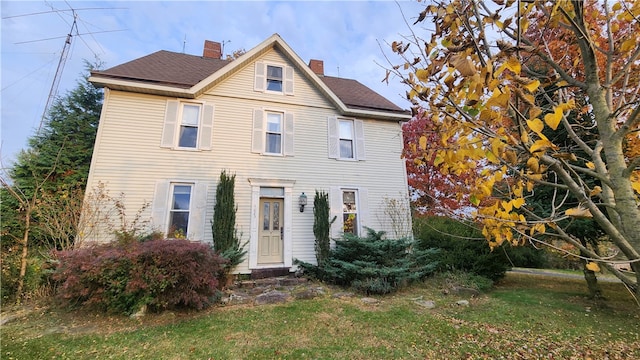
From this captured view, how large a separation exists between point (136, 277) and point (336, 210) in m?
6.00

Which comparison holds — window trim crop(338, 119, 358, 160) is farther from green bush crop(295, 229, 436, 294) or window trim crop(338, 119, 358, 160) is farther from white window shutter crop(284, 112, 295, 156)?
green bush crop(295, 229, 436, 294)

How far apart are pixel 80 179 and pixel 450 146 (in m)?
12.5

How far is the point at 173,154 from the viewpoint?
8477 mm

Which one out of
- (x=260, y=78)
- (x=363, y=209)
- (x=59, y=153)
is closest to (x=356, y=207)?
(x=363, y=209)

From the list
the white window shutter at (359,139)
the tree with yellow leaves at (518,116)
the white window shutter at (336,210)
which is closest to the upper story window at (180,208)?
the white window shutter at (336,210)

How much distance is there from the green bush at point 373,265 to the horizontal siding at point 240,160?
1196 millimetres

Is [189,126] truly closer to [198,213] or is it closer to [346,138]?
[198,213]

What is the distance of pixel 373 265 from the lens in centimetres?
712

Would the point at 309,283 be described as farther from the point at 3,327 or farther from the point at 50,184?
the point at 50,184

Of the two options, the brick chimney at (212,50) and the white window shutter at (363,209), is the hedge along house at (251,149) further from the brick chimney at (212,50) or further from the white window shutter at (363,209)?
the brick chimney at (212,50)

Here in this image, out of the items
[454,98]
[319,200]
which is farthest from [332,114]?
[454,98]

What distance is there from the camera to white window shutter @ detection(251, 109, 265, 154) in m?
9.21

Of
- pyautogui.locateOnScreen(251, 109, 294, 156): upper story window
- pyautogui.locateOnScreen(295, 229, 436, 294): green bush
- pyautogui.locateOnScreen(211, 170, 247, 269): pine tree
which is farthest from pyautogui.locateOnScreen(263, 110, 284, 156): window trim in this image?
pyautogui.locateOnScreen(295, 229, 436, 294): green bush

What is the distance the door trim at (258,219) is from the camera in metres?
8.38
